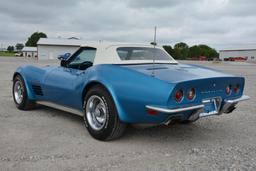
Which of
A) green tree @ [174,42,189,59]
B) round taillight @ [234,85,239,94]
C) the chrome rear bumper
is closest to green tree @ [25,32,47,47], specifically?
green tree @ [174,42,189,59]

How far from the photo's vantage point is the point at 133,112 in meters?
3.78

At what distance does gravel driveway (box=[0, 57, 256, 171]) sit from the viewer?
11.0 feet

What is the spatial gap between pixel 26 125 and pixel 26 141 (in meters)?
0.88

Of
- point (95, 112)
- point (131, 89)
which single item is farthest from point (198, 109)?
point (95, 112)

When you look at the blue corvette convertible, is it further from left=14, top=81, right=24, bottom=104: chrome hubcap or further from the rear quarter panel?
left=14, top=81, right=24, bottom=104: chrome hubcap

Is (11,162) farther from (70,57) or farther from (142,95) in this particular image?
(70,57)

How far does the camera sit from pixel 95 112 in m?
4.38

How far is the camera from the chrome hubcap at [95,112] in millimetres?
4301

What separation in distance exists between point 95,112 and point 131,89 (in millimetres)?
869

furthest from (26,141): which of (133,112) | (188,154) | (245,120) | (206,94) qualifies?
(245,120)

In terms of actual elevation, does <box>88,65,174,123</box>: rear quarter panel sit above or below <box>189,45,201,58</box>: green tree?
below

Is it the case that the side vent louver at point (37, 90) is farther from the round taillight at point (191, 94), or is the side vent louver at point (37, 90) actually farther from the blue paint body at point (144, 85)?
the round taillight at point (191, 94)

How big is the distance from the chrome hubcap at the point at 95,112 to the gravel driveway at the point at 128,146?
0.70 ft

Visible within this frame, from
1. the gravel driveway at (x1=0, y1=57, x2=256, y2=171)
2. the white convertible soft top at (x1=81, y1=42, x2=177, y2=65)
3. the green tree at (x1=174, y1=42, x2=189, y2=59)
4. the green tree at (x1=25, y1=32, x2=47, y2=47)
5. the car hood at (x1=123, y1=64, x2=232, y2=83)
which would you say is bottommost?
the gravel driveway at (x1=0, y1=57, x2=256, y2=171)
